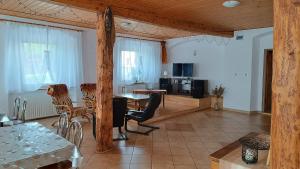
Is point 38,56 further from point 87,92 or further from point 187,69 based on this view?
point 187,69

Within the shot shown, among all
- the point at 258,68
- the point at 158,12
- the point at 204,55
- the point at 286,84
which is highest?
the point at 158,12

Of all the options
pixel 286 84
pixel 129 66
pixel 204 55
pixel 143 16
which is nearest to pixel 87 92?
pixel 129 66

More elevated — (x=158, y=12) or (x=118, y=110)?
(x=158, y=12)

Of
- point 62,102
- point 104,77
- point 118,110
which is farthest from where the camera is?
point 62,102

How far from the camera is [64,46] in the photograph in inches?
232

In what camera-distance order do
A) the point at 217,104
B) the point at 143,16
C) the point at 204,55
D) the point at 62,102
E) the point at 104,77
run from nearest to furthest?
the point at 104,77, the point at 143,16, the point at 62,102, the point at 217,104, the point at 204,55

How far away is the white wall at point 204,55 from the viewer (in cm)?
752

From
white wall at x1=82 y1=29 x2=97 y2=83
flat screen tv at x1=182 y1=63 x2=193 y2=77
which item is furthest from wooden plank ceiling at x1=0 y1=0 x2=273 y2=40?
flat screen tv at x1=182 y1=63 x2=193 y2=77

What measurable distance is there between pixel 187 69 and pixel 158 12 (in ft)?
13.5

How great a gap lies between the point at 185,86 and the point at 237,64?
2151 millimetres

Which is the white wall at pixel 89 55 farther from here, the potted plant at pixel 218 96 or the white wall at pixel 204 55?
the potted plant at pixel 218 96

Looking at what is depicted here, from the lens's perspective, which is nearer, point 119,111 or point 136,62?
point 119,111

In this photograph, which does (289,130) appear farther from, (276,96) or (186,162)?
(186,162)

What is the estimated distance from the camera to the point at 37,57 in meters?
5.42
